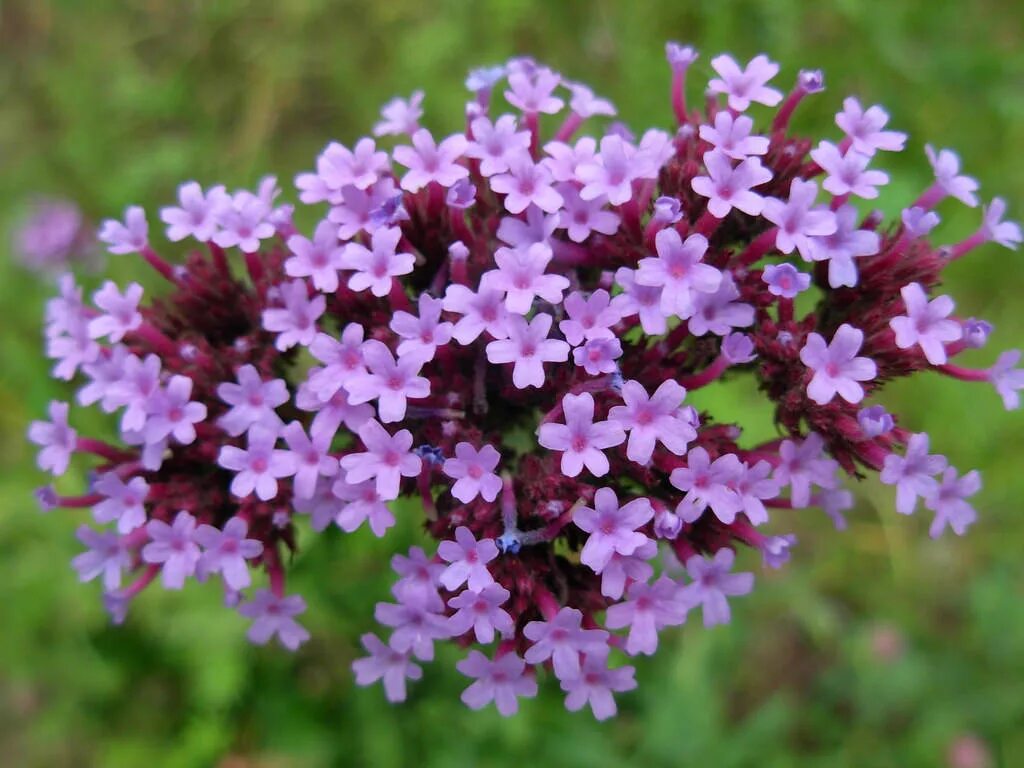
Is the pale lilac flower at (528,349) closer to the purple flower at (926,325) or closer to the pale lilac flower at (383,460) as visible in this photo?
the pale lilac flower at (383,460)

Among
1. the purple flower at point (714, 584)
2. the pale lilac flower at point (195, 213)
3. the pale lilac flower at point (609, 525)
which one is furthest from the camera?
the pale lilac flower at point (195, 213)

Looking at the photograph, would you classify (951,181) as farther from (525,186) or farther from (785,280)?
(525,186)

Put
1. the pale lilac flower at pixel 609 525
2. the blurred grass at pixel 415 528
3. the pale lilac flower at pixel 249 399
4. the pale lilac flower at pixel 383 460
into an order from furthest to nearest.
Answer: the blurred grass at pixel 415 528 → the pale lilac flower at pixel 249 399 → the pale lilac flower at pixel 383 460 → the pale lilac flower at pixel 609 525

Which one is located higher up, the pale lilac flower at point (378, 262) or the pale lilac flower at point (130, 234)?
Answer: the pale lilac flower at point (130, 234)

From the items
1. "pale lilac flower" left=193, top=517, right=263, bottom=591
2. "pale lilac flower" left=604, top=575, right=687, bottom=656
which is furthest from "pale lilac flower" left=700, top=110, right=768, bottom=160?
"pale lilac flower" left=193, top=517, right=263, bottom=591

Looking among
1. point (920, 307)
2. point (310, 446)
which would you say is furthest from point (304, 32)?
point (920, 307)

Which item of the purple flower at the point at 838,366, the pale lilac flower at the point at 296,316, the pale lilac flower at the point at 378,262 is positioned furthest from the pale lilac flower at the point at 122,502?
the purple flower at the point at 838,366

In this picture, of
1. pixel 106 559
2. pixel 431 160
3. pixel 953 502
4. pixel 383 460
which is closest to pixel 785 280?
pixel 953 502

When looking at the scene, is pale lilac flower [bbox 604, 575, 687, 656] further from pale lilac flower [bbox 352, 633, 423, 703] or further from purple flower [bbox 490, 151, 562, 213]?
purple flower [bbox 490, 151, 562, 213]

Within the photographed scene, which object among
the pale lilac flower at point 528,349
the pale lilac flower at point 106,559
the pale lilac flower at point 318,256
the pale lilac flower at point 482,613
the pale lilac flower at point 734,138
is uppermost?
the pale lilac flower at point 734,138
